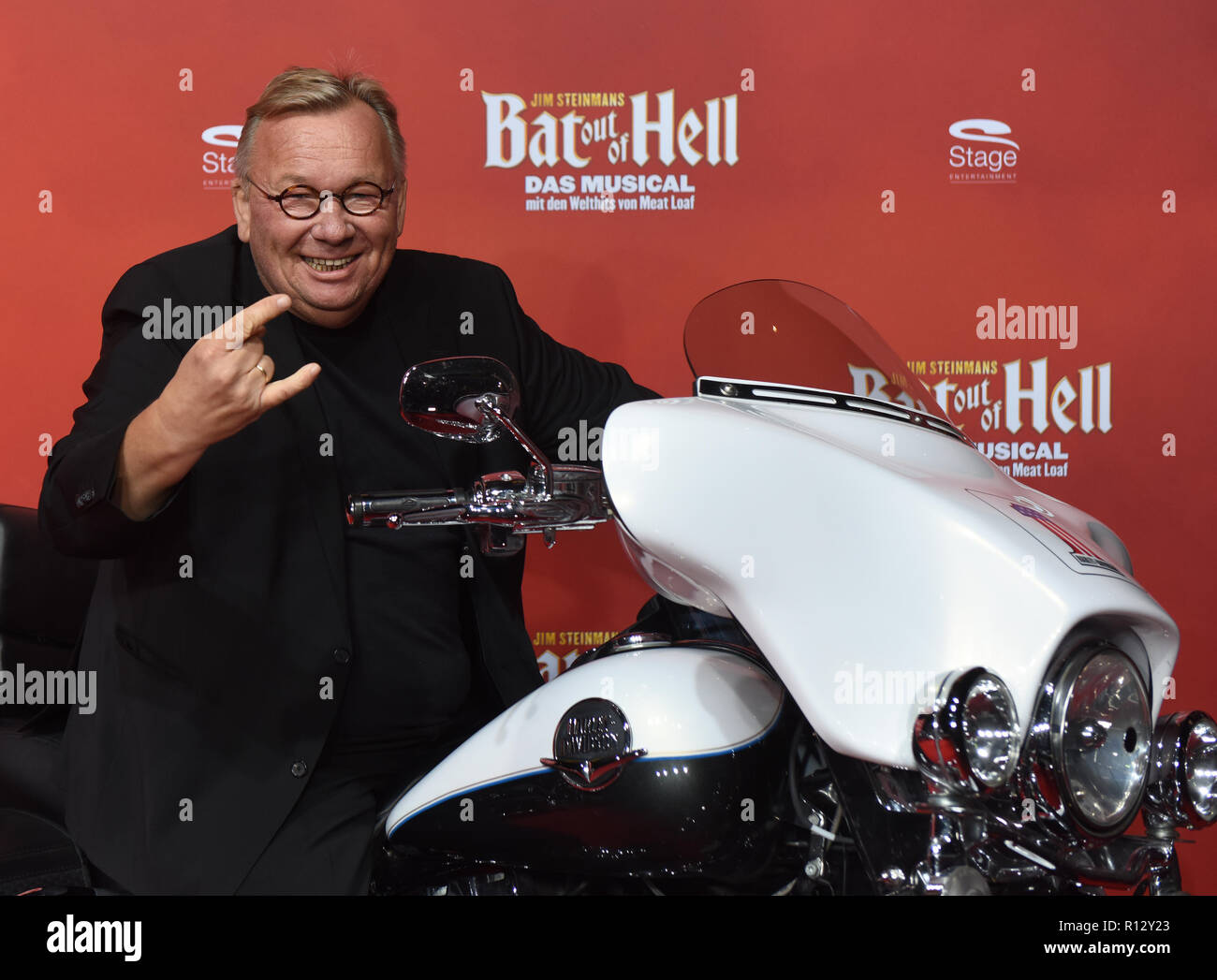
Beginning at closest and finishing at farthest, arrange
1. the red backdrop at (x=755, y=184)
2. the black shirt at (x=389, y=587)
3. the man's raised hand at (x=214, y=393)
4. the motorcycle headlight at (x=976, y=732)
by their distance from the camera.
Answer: the motorcycle headlight at (x=976, y=732) < the man's raised hand at (x=214, y=393) < the black shirt at (x=389, y=587) < the red backdrop at (x=755, y=184)

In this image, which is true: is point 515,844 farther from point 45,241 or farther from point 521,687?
point 45,241

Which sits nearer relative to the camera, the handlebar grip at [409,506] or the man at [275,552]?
the handlebar grip at [409,506]

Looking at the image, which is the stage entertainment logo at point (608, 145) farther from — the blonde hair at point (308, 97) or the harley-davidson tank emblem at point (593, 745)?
the harley-davidson tank emblem at point (593, 745)

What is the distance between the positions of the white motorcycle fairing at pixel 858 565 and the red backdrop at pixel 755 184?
73.9 inches

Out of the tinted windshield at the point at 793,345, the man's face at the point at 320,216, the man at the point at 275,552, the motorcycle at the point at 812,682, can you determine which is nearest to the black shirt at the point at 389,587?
the man at the point at 275,552

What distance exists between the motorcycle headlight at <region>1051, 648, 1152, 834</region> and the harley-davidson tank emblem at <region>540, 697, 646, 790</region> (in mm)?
421

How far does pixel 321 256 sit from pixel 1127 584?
1.37m

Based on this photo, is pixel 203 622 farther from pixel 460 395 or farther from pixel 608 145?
pixel 608 145

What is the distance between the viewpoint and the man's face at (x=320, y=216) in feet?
5.77

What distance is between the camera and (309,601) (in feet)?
5.41

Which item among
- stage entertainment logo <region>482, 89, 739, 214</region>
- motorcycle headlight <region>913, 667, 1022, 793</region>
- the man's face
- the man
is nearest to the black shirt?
the man

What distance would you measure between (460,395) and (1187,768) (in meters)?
0.89

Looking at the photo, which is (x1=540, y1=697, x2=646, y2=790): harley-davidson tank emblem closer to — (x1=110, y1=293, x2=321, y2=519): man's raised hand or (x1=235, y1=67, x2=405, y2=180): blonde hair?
(x1=110, y1=293, x2=321, y2=519): man's raised hand

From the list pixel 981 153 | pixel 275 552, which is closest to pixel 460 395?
pixel 275 552
